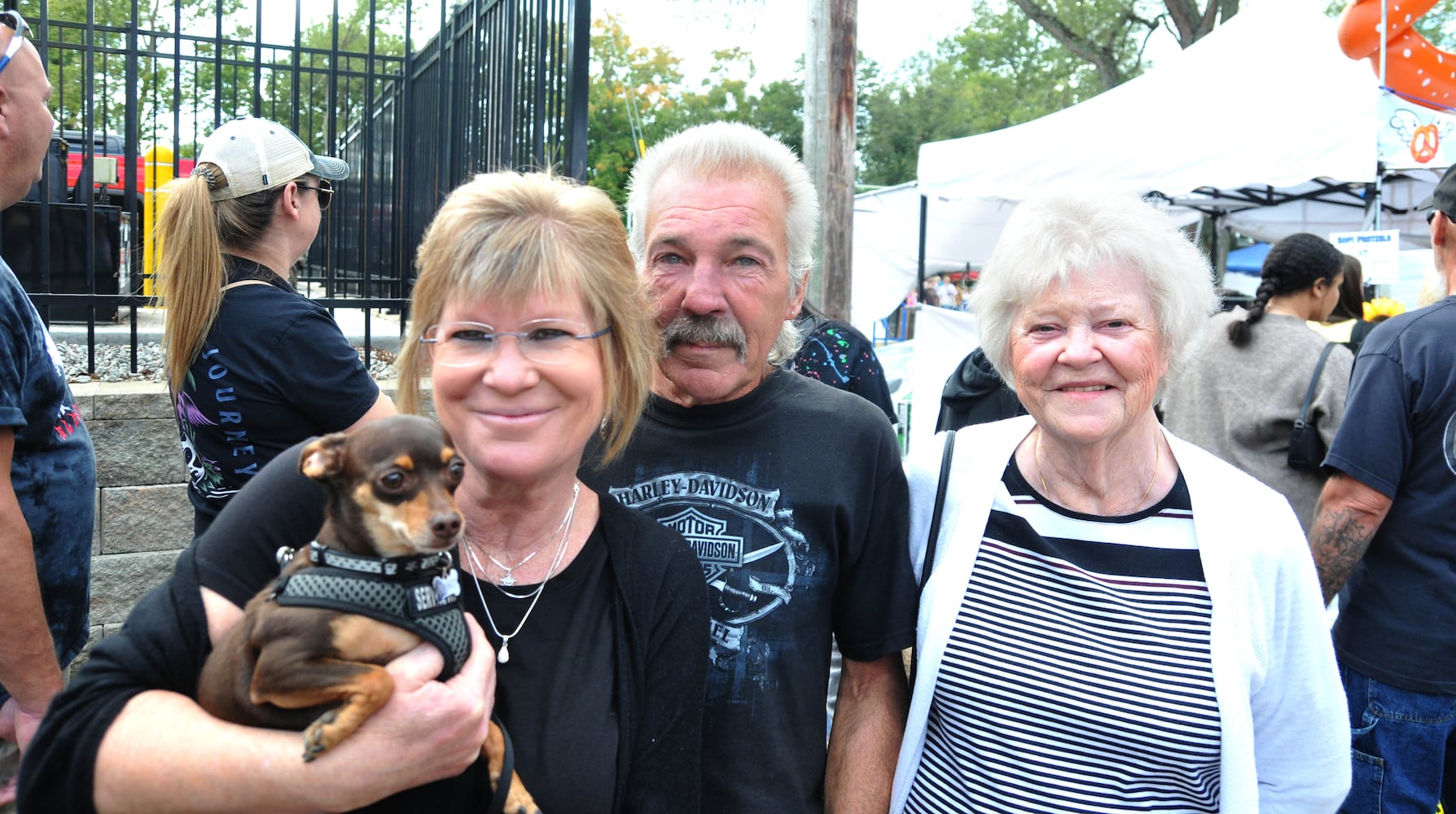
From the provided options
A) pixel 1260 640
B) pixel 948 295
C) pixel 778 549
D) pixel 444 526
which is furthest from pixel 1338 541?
pixel 948 295

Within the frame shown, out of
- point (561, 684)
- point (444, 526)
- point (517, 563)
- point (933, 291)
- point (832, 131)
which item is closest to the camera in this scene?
point (444, 526)

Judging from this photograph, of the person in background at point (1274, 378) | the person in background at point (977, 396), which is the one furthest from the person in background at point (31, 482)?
the person in background at point (1274, 378)

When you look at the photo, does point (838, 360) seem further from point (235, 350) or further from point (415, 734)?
point (415, 734)

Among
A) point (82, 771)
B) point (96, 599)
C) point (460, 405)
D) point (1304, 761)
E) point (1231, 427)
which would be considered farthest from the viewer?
point (1231, 427)

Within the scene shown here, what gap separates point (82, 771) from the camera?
1464 mm

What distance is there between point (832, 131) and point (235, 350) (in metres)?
4.86

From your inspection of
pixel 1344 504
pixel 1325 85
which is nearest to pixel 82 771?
pixel 1344 504

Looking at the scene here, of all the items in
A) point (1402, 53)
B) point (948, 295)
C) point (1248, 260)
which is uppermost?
point (1402, 53)

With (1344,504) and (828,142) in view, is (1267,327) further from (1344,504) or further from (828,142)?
(828,142)

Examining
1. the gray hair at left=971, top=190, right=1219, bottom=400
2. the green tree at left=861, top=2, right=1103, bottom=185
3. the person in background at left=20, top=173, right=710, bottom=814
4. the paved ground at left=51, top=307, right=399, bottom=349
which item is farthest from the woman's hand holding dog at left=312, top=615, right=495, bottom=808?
the green tree at left=861, top=2, right=1103, bottom=185

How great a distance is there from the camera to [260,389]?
3.16 metres

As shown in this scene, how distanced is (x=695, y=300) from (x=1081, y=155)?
830cm

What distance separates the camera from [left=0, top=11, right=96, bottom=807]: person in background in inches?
103

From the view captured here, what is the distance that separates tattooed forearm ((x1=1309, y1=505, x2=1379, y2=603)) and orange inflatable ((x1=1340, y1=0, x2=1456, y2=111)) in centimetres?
496
